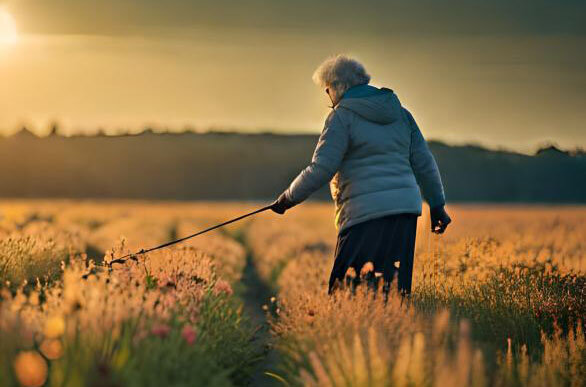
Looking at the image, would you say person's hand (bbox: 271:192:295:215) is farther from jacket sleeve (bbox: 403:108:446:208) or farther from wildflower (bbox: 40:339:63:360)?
wildflower (bbox: 40:339:63:360)

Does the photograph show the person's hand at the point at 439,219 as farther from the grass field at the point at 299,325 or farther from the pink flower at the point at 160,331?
the pink flower at the point at 160,331

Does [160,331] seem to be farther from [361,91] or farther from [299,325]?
[361,91]

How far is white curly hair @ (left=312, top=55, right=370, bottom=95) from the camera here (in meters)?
6.95

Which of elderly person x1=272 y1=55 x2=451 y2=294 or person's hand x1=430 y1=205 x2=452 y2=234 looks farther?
person's hand x1=430 y1=205 x2=452 y2=234

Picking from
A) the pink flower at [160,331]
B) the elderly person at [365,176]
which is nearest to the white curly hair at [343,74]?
the elderly person at [365,176]

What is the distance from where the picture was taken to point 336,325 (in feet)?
19.2

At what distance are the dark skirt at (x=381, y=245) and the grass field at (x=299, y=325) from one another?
0.89ft

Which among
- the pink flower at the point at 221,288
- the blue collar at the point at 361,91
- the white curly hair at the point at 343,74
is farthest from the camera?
the pink flower at the point at 221,288

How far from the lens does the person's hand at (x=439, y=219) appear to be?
291 inches

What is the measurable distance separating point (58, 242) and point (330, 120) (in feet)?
20.3

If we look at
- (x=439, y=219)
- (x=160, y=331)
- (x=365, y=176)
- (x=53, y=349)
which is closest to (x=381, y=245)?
(x=365, y=176)

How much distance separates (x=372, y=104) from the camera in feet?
22.2

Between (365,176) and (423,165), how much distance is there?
27.3 inches

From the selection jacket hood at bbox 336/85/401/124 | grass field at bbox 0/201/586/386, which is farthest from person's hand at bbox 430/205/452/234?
jacket hood at bbox 336/85/401/124
